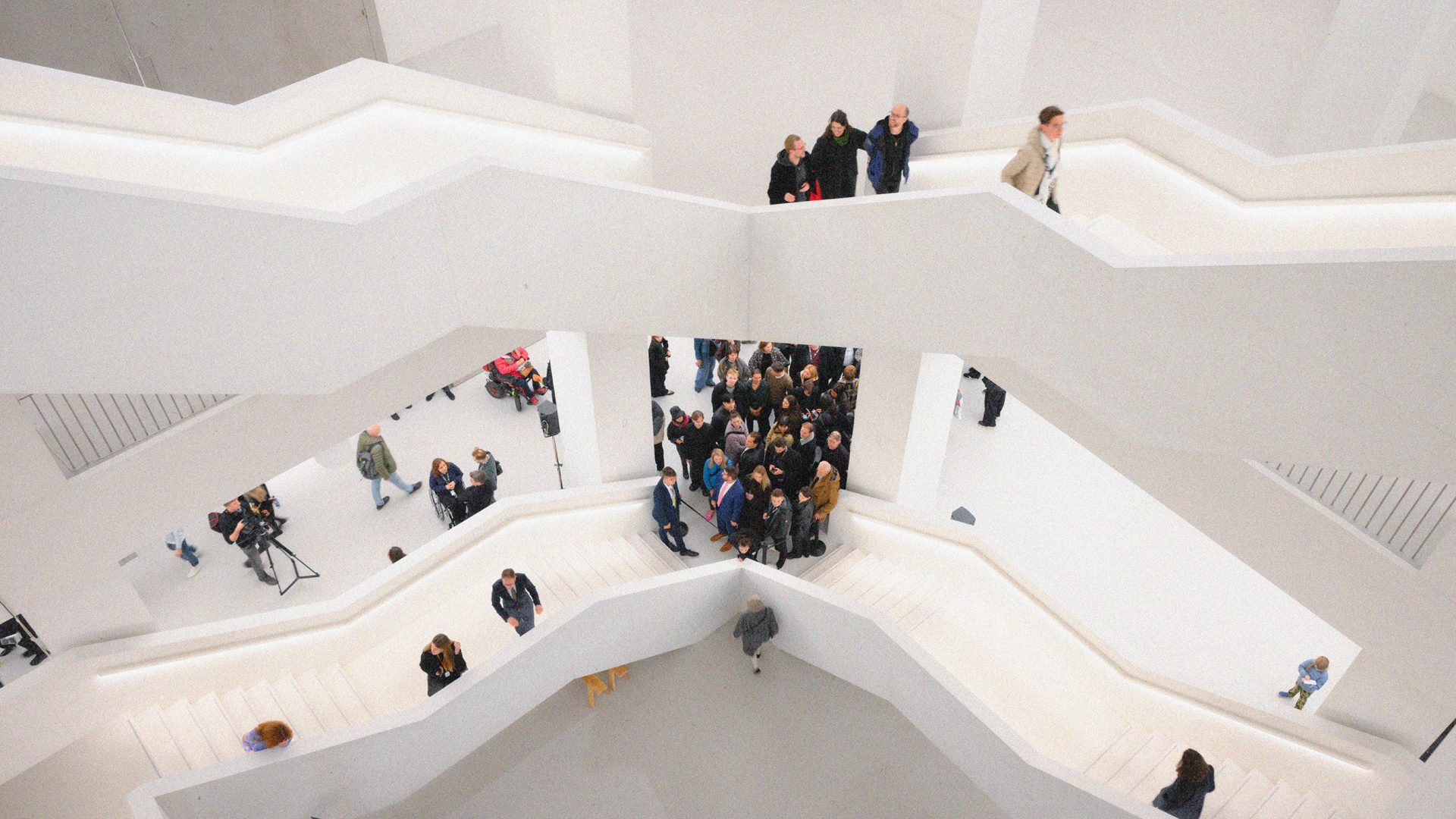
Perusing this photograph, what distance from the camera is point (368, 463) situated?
10.6 meters

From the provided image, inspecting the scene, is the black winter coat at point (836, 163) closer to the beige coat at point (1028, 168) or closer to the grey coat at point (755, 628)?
the beige coat at point (1028, 168)

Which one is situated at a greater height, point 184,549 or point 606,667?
point 184,549

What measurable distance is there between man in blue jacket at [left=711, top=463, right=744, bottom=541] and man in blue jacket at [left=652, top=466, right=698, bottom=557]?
60 cm

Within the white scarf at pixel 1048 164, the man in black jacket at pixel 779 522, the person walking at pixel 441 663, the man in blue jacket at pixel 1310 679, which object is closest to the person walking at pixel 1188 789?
the man in blue jacket at pixel 1310 679

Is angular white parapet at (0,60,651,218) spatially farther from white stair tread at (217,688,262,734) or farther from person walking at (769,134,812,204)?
white stair tread at (217,688,262,734)

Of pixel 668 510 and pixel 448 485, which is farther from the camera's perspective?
pixel 448 485

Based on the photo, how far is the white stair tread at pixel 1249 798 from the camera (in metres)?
6.78

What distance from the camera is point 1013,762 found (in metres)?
6.88

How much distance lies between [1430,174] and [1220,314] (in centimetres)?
274

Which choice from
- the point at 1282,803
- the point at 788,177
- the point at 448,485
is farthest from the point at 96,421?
the point at 1282,803

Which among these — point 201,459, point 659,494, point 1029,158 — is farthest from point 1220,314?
point 201,459

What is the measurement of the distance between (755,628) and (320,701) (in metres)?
5.01

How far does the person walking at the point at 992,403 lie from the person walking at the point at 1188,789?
7434 millimetres

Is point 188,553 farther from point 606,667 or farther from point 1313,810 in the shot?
point 1313,810
